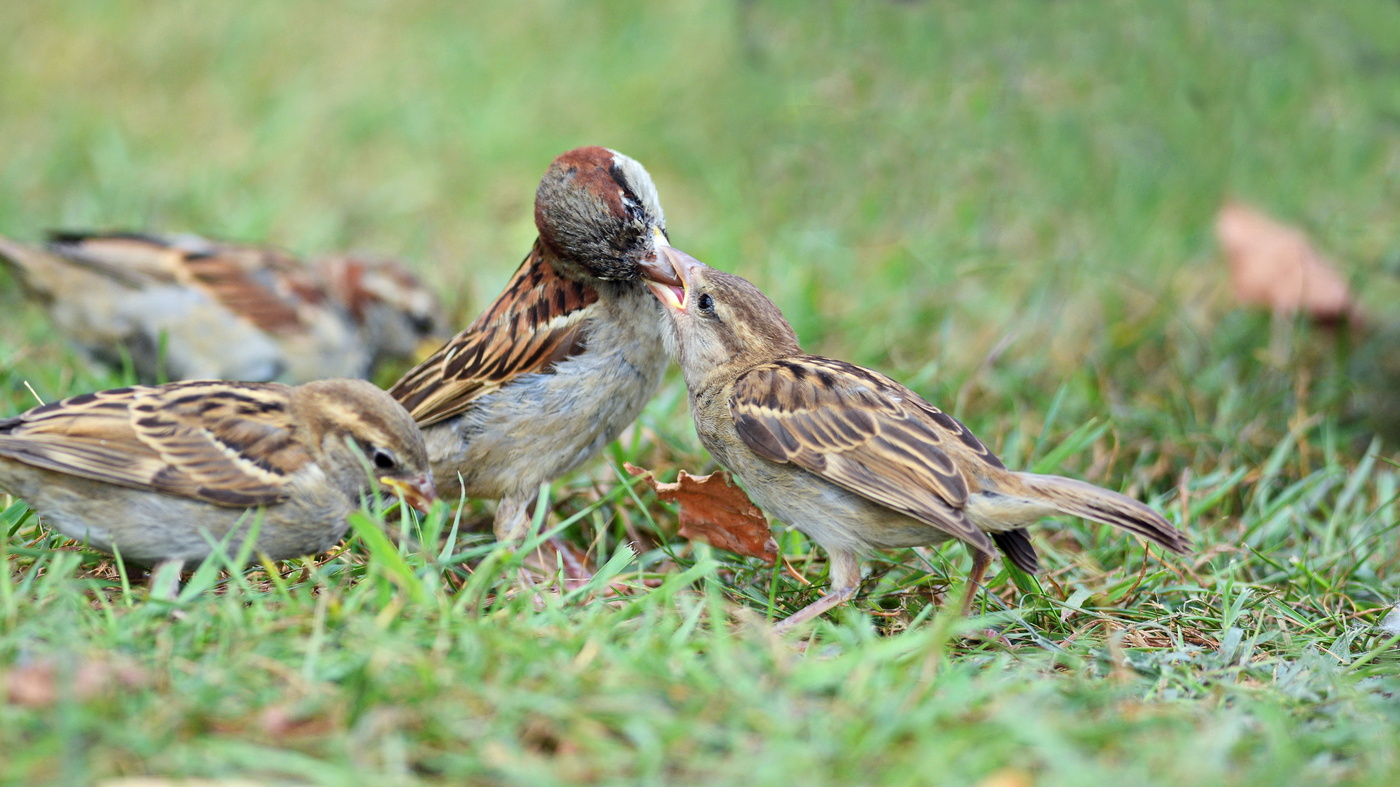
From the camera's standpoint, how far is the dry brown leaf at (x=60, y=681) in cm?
283

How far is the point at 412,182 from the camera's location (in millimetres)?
8992

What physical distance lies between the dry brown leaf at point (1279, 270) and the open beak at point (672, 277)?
368 centimetres

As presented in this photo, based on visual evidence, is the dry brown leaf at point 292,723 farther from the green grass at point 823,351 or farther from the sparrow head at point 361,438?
the sparrow head at point 361,438

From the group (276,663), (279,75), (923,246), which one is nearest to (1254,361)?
(923,246)

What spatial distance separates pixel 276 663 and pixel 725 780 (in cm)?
121

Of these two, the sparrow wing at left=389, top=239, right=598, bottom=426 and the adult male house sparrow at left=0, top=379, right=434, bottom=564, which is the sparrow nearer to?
the sparrow wing at left=389, top=239, right=598, bottom=426

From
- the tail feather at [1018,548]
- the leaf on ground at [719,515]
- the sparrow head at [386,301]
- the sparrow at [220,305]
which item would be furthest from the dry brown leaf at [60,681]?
the sparrow head at [386,301]

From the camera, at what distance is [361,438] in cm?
430

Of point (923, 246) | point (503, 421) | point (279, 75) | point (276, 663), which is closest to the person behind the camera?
point (276, 663)

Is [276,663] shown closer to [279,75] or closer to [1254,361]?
[1254,361]

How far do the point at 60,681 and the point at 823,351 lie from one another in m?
4.59

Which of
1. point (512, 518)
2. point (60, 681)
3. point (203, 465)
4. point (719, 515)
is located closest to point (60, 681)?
point (60, 681)

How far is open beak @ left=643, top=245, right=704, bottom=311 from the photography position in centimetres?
500

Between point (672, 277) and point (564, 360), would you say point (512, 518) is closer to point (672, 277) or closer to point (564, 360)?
point (564, 360)
